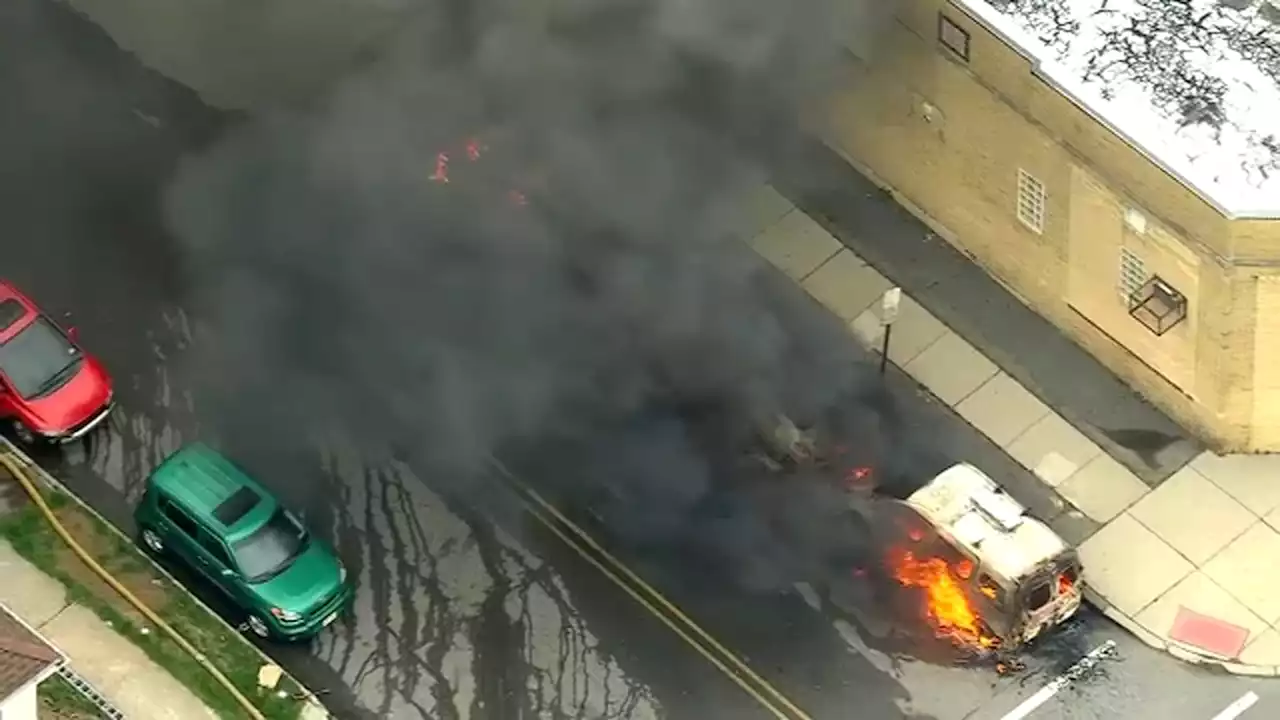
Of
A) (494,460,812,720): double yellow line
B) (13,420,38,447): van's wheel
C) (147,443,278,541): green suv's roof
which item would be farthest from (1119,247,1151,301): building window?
(13,420,38,447): van's wheel

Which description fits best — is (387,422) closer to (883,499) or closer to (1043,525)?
(883,499)

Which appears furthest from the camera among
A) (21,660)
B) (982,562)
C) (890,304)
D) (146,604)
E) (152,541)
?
(890,304)

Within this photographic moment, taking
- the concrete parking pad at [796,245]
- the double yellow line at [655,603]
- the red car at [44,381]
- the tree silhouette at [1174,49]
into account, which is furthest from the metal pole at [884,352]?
the red car at [44,381]

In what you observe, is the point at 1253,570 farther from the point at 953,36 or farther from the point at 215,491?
the point at 215,491

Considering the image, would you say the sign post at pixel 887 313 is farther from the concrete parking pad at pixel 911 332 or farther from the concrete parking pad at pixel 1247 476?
the concrete parking pad at pixel 1247 476

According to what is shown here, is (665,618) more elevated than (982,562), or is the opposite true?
(982,562)

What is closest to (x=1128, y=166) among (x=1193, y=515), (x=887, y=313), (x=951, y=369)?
(x=887, y=313)

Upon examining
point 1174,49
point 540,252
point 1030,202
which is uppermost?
point 1174,49
